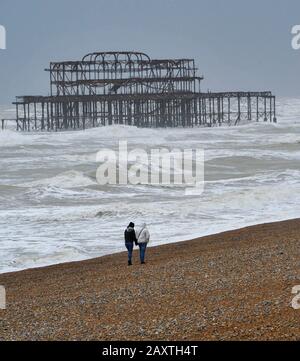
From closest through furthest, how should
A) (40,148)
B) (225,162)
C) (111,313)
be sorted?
(111,313)
(225,162)
(40,148)

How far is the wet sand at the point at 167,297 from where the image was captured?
812 cm

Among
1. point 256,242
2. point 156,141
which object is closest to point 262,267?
point 256,242

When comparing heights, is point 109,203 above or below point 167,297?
below

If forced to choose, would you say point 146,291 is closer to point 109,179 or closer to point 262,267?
point 262,267

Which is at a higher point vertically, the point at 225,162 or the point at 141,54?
the point at 141,54

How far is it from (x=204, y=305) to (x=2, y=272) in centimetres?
Result: 579

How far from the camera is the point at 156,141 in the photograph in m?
56.3

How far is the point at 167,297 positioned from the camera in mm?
9711

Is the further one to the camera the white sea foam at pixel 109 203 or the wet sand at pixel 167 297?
the white sea foam at pixel 109 203

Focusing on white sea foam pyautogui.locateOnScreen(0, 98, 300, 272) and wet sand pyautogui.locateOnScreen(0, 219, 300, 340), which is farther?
white sea foam pyautogui.locateOnScreen(0, 98, 300, 272)

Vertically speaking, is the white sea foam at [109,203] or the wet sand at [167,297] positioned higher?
the wet sand at [167,297]

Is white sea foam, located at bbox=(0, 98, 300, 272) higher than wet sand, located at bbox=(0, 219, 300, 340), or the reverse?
wet sand, located at bbox=(0, 219, 300, 340)

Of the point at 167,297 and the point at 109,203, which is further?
the point at 109,203

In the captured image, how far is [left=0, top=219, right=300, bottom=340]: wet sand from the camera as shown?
8125 millimetres
